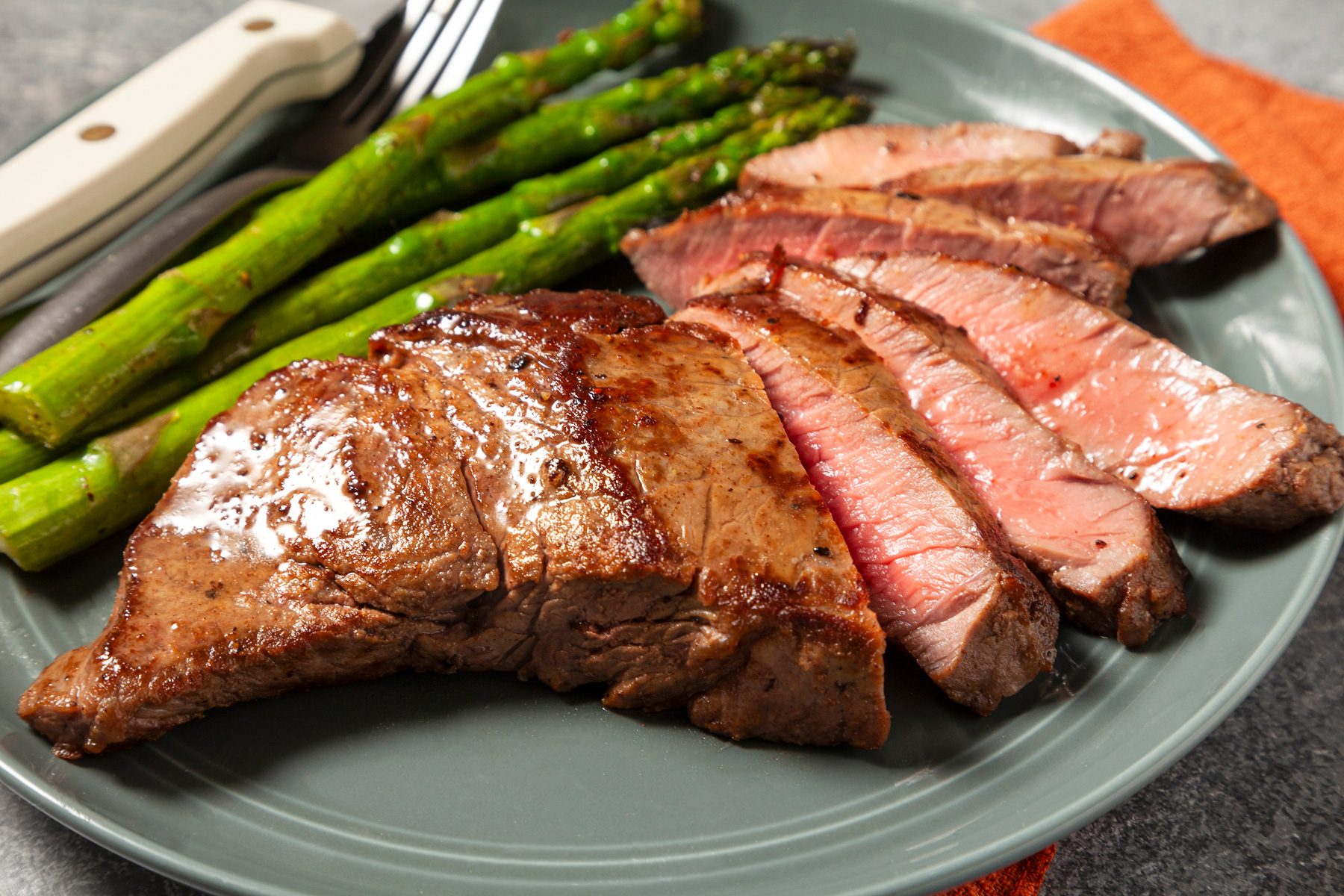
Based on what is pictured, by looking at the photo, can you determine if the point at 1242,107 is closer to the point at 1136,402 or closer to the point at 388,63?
the point at 1136,402

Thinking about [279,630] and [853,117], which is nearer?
[279,630]

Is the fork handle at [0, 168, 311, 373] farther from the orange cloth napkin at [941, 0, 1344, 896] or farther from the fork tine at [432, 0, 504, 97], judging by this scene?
the orange cloth napkin at [941, 0, 1344, 896]

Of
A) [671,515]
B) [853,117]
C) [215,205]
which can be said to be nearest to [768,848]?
[671,515]

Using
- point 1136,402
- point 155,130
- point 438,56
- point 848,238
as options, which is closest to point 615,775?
point 1136,402

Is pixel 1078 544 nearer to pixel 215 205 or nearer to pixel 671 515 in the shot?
pixel 671 515

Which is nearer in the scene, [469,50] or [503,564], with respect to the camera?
[503,564]

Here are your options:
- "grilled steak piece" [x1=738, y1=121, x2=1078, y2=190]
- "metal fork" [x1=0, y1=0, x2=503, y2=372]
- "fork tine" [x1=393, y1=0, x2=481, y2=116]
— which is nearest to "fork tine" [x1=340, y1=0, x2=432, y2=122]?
"metal fork" [x1=0, y1=0, x2=503, y2=372]

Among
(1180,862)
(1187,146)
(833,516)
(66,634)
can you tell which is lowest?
(1180,862)
